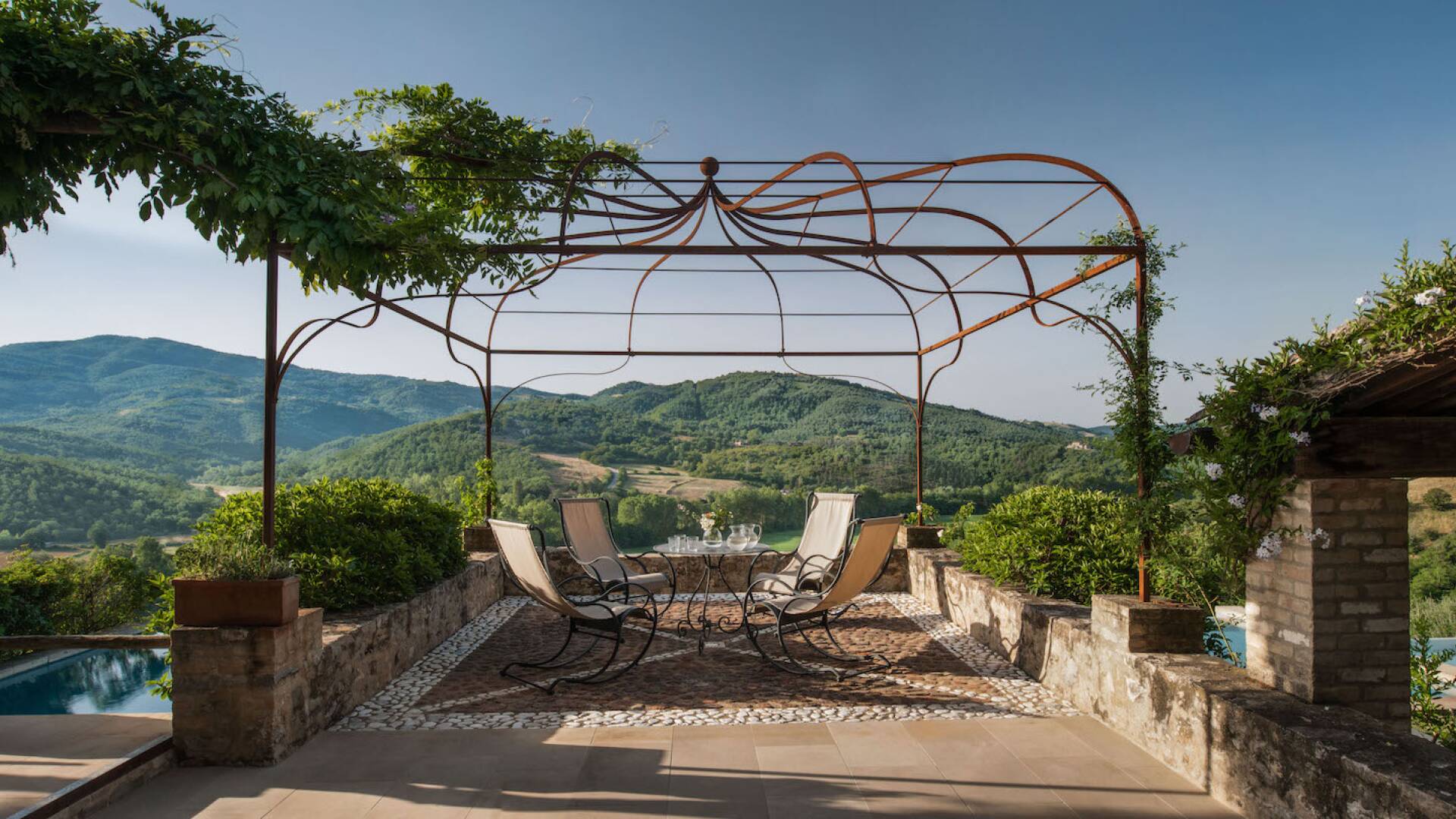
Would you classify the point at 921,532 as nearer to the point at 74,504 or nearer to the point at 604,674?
the point at 604,674

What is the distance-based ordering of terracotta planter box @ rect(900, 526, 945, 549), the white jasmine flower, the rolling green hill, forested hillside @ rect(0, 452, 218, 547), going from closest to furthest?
the white jasmine flower
terracotta planter box @ rect(900, 526, 945, 549)
forested hillside @ rect(0, 452, 218, 547)
the rolling green hill

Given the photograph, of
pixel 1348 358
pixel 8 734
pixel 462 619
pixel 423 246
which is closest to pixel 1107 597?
pixel 1348 358

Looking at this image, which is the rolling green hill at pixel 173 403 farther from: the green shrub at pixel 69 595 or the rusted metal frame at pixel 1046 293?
the rusted metal frame at pixel 1046 293

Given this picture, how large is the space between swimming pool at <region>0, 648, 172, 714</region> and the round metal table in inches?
144

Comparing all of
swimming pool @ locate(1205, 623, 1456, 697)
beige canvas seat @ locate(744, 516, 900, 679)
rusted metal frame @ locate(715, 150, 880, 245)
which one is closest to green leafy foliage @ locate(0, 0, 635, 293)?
rusted metal frame @ locate(715, 150, 880, 245)

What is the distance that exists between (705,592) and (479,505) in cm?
246

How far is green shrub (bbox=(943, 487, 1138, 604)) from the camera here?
16.2 feet

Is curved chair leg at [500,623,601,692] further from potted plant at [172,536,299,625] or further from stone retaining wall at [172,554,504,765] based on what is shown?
potted plant at [172,536,299,625]

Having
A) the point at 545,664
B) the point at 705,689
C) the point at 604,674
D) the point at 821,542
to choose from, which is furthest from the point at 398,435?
the point at 705,689

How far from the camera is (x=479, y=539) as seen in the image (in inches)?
285

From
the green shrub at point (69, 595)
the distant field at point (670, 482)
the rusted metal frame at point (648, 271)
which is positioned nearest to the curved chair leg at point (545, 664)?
the rusted metal frame at point (648, 271)

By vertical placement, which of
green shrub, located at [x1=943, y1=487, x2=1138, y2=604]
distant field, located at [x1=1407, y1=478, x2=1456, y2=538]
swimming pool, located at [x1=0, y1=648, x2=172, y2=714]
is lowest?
swimming pool, located at [x1=0, y1=648, x2=172, y2=714]

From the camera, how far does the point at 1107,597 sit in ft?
12.4

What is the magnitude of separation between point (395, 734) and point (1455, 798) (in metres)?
3.74
